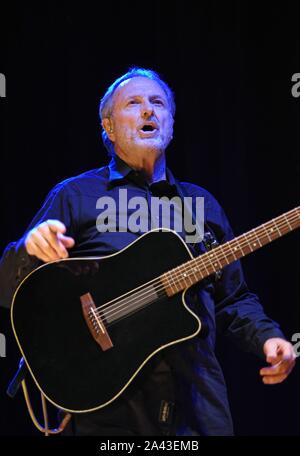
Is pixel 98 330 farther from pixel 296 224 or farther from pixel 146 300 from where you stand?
pixel 296 224

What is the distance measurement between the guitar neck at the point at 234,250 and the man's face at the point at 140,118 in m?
0.61

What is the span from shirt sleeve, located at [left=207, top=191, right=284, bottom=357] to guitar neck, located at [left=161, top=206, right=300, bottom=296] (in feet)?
0.95

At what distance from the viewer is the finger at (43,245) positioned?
1729mm

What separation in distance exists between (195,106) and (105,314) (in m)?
1.47

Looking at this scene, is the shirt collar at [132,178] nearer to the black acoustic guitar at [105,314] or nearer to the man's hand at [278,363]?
the black acoustic guitar at [105,314]

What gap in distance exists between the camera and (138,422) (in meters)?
1.79

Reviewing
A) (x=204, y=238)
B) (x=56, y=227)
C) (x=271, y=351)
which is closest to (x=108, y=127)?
(x=204, y=238)

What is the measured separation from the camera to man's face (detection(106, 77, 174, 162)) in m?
2.30

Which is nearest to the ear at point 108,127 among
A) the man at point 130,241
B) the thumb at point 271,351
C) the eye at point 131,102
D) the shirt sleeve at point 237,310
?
the man at point 130,241

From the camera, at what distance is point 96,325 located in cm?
177

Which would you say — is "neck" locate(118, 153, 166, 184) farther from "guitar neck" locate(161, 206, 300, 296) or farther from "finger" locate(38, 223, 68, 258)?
"finger" locate(38, 223, 68, 258)

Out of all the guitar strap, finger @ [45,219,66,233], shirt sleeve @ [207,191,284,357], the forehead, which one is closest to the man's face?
the forehead

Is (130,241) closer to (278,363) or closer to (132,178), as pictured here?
(132,178)
